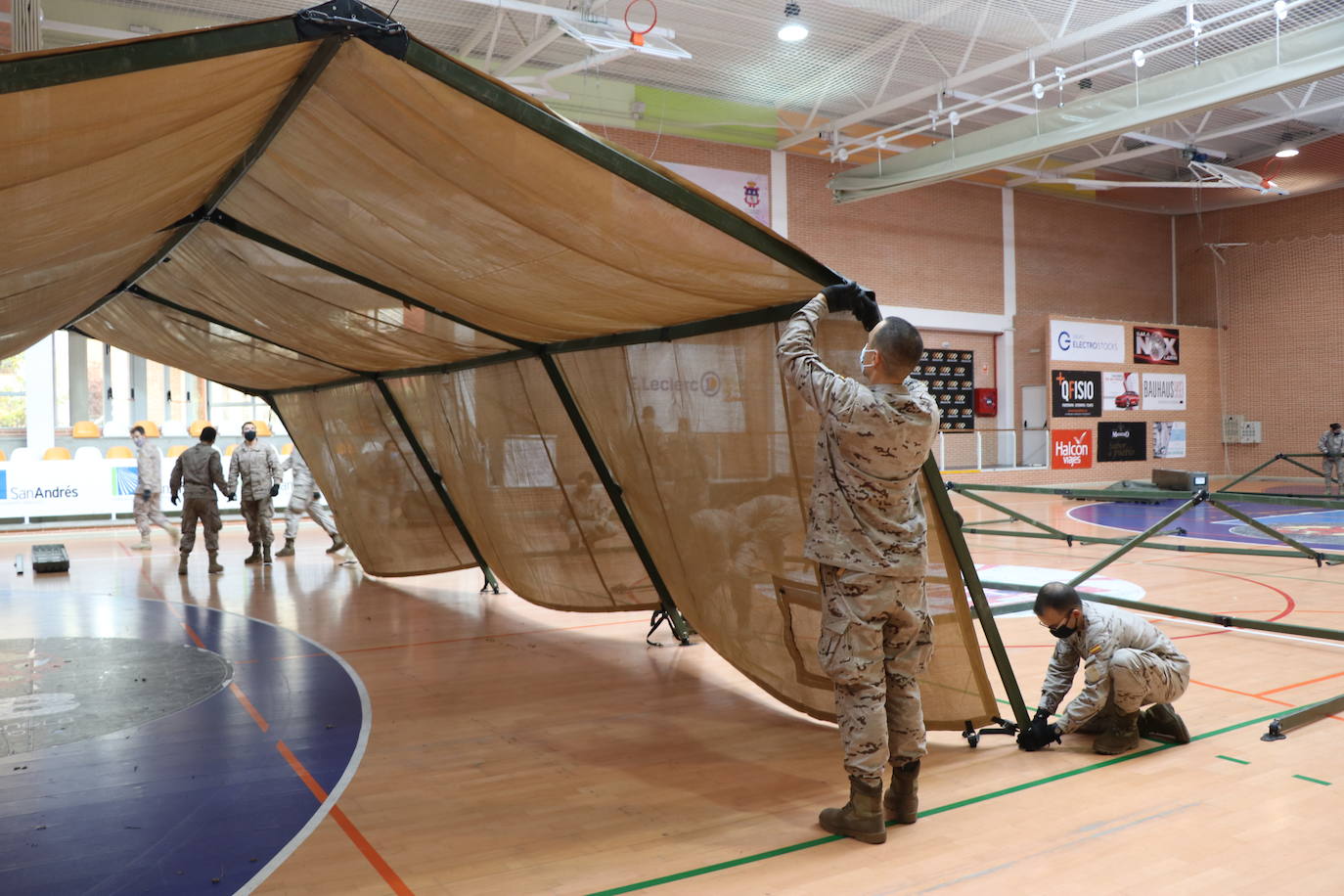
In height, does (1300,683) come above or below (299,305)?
below

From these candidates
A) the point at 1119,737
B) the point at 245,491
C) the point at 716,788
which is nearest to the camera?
the point at 716,788

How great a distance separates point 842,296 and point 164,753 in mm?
4266

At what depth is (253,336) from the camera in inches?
325

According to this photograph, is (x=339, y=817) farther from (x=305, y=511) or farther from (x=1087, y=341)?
(x=1087, y=341)

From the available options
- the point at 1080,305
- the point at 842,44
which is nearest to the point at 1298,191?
the point at 1080,305

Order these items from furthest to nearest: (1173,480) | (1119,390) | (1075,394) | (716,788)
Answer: (1119,390)
(1075,394)
(1173,480)
(716,788)

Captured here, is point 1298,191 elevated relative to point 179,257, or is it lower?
elevated

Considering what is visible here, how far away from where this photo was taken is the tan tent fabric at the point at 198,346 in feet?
26.1

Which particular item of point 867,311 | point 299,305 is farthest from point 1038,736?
point 299,305

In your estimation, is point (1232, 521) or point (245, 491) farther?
point (1232, 521)

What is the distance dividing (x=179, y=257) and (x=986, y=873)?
5.69 meters

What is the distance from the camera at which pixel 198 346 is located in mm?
8977

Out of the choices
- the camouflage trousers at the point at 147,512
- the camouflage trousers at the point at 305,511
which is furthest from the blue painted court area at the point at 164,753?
the camouflage trousers at the point at 147,512

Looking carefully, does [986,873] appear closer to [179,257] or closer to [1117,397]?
[179,257]
